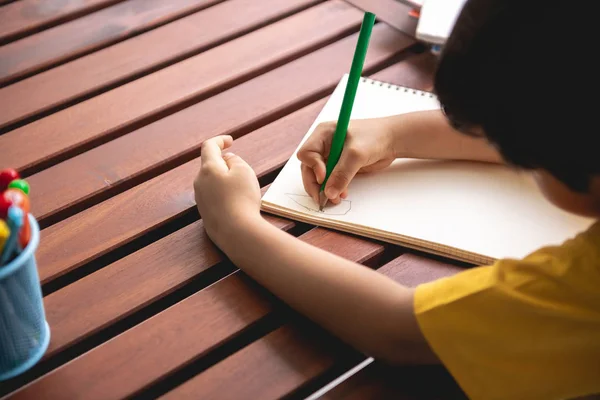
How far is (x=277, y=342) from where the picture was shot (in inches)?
26.7

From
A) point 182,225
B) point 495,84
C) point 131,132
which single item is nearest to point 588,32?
point 495,84

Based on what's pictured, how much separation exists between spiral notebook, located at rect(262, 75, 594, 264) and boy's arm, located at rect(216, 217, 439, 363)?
0.08 m

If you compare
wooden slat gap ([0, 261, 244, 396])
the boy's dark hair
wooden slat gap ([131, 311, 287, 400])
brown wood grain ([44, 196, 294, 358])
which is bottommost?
wooden slat gap ([131, 311, 287, 400])

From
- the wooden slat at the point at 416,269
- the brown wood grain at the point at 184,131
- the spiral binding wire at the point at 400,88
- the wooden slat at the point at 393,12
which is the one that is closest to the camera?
the wooden slat at the point at 416,269

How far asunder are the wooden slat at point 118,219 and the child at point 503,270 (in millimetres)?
110

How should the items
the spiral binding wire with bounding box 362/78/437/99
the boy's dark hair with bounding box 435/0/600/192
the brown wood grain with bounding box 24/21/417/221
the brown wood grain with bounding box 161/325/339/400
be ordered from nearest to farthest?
the boy's dark hair with bounding box 435/0/600/192 → the brown wood grain with bounding box 161/325/339/400 → the brown wood grain with bounding box 24/21/417/221 → the spiral binding wire with bounding box 362/78/437/99

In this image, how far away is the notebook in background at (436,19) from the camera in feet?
3.39

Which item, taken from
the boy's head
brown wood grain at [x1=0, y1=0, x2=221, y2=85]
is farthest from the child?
brown wood grain at [x1=0, y1=0, x2=221, y2=85]

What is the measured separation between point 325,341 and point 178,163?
32 centimetres

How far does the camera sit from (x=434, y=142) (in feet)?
2.81

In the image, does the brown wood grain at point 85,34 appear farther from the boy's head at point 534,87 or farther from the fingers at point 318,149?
the boy's head at point 534,87

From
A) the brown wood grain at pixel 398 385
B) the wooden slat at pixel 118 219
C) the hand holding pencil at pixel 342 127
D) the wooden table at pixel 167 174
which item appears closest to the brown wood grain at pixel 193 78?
the wooden table at pixel 167 174

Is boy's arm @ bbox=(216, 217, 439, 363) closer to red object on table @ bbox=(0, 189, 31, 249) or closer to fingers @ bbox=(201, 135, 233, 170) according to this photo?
fingers @ bbox=(201, 135, 233, 170)

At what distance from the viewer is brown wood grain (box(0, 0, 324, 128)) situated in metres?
0.98
